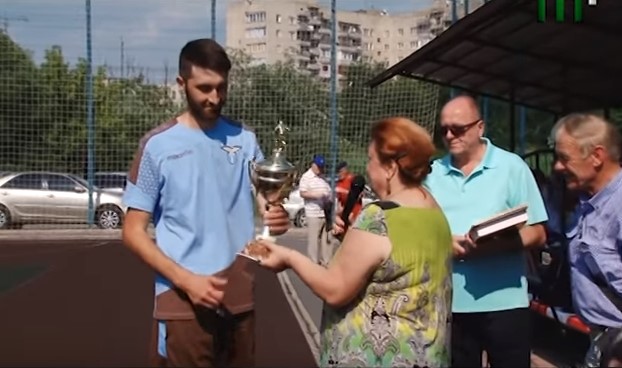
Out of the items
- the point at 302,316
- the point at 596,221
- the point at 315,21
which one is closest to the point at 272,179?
the point at 596,221

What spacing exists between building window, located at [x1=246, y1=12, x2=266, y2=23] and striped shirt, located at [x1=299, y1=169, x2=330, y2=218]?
9.09 meters

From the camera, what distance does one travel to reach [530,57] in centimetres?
1245

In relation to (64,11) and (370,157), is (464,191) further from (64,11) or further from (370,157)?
(64,11)

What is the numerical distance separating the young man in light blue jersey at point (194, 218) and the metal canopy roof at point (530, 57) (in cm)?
568

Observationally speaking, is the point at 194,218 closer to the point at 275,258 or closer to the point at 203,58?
the point at 275,258

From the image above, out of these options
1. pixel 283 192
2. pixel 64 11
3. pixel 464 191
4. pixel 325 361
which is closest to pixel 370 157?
pixel 283 192

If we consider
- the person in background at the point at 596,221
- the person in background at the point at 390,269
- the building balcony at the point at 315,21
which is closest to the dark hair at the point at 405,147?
the person in background at the point at 390,269

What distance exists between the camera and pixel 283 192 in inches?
161

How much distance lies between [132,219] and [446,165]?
1.86 meters

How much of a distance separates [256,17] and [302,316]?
14.3 metres

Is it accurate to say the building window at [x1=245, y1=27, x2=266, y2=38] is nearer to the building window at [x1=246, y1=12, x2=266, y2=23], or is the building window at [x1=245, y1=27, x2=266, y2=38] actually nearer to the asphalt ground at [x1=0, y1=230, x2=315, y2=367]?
the building window at [x1=246, y1=12, x2=266, y2=23]

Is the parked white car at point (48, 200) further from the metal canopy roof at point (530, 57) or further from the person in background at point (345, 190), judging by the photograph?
the metal canopy roof at point (530, 57)

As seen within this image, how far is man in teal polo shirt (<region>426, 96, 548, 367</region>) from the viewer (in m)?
5.05

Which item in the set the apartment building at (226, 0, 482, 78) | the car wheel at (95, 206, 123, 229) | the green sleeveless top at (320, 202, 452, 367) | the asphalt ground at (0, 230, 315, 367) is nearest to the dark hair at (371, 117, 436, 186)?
the green sleeveless top at (320, 202, 452, 367)
